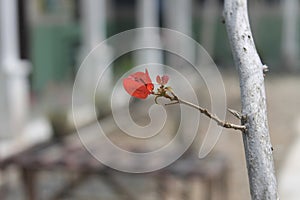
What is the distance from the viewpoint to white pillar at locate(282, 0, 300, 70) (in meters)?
15.1

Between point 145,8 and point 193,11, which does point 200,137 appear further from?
point 193,11

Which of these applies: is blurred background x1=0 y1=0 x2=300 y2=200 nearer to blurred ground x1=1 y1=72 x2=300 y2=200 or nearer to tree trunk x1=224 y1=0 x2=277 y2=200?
blurred ground x1=1 y1=72 x2=300 y2=200

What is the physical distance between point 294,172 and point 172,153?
74.7 inches

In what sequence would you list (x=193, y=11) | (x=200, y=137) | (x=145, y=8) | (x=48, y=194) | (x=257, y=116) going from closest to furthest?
(x=257, y=116), (x=48, y=194), (x=200, y=137), (x=145, y=8), (x=193, y=11)

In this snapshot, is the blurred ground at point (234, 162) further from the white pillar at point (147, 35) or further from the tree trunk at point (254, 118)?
the tree trunk at point (254, 118)

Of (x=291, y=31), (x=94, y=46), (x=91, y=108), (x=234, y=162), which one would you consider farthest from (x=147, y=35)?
(x=291, y=31)

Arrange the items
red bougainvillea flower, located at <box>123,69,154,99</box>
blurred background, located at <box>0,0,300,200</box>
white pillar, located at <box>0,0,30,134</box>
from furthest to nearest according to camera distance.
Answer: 1. white pillar, located at <box>0,0,30,134</box>
2. blurred background, located at <box>0,0,300,200</box>
3. red bougainvillea flower, located at <box>123,69,154,99</box>

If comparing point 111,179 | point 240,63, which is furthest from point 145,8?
point 240,63

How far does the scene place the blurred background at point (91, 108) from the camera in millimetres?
4301

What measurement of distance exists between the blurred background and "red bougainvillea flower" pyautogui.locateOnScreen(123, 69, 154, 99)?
283 centimetres

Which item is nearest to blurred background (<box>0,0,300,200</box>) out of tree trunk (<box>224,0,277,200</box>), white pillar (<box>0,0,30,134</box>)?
white pillar (<box>0,0,30,134</box>)

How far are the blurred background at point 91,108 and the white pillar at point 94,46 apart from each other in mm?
20

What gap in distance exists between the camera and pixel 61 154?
14.5 feet

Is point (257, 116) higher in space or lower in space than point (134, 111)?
lower
